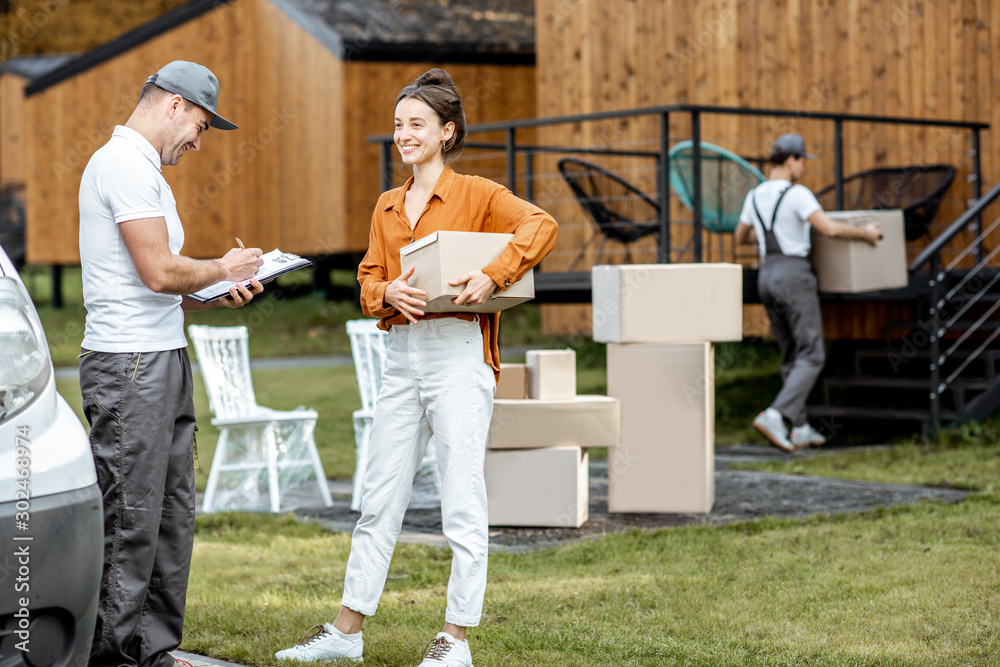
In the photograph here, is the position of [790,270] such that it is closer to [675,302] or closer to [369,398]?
[675,302]

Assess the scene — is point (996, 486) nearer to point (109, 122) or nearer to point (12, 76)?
point (109, 122)

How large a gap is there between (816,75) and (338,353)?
27.2 feet

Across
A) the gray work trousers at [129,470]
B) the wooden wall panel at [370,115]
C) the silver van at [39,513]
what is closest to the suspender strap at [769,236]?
the gray work trousers at [129,470]

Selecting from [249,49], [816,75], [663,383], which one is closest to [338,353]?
[249,49]

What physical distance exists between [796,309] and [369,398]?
3234 millimetres

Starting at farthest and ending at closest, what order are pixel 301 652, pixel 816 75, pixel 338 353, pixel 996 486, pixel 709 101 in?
pixel 338 353
pixel 709 101
pixel 816 75
pixel 996 486
pixel 301 652

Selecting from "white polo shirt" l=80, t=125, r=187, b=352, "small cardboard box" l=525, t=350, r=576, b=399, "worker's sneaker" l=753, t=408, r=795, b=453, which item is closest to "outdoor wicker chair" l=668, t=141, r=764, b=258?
"worker's sneaker" l=753, t=408, r=795, b=453

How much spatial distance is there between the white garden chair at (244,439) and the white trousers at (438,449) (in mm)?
2961

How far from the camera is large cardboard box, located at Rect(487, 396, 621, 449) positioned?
5824mm

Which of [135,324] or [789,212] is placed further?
[789,212]

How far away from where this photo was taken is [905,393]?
10781 mm

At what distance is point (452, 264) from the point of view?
3.42m

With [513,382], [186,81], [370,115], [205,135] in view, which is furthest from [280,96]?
[186,81]

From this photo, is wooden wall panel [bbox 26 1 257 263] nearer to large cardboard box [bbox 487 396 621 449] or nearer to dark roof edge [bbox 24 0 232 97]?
dark roof edge [bbox 24 0 232 97]
